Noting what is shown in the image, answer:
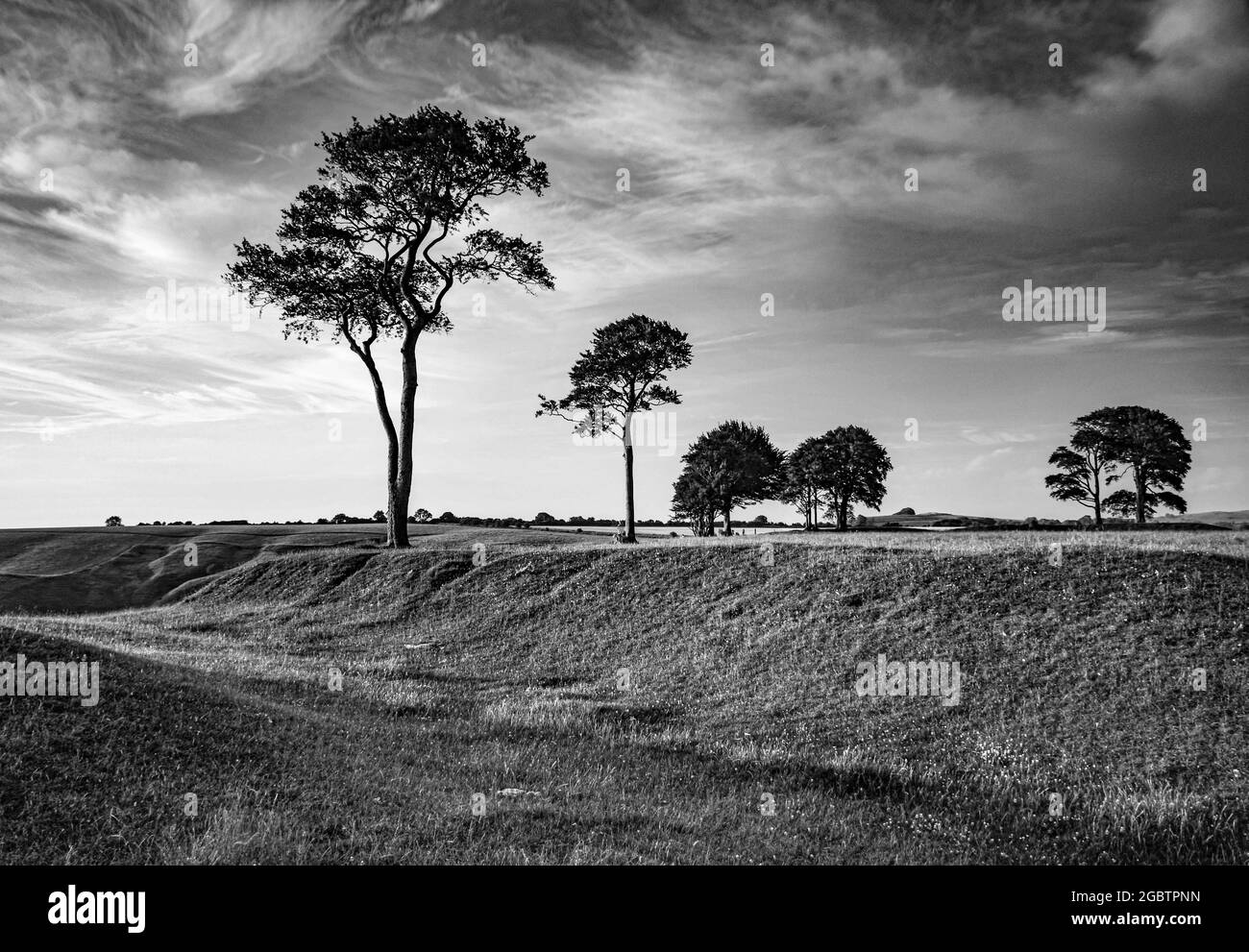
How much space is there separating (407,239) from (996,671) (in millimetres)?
40303

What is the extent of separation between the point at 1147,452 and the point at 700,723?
7284 cm

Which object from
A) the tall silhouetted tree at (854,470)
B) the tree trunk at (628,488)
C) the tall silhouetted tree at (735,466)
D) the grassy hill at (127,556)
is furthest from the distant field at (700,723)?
the tall silhouetted tree at (854,470)

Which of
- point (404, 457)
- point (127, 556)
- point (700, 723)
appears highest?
point (404, 457)

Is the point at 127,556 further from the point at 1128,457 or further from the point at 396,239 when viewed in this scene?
the point at 1128,457

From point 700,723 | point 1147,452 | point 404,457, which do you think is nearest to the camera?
point 700,723

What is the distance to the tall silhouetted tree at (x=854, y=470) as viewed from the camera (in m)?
80.2

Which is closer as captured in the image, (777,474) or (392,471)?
(392,471)

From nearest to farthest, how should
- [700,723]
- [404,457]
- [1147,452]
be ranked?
[700,723] → [404,457] → [1147,452]

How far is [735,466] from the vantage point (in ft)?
241

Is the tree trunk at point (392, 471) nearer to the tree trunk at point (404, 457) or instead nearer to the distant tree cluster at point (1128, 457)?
the tree trunk at point (404, 457)

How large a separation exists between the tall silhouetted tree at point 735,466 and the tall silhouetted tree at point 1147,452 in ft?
106

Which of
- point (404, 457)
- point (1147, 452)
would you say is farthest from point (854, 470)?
point (404, 457)

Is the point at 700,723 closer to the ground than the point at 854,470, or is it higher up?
closer to the ground
